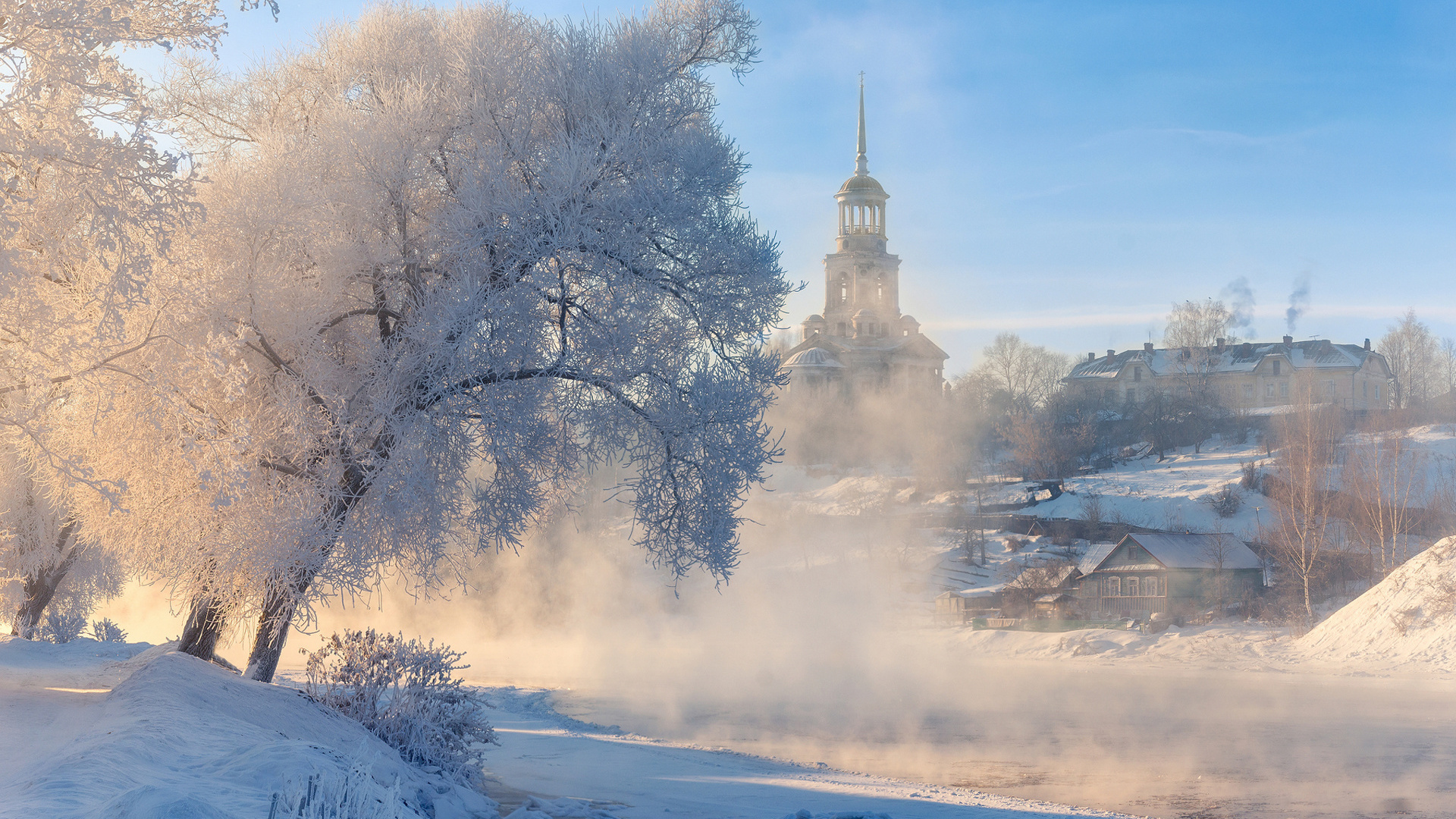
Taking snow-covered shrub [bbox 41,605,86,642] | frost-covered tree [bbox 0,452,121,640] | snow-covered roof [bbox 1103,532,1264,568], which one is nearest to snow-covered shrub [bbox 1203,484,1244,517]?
snow-covered roof [bbox 1103,532,1264,568]

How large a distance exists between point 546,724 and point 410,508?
8804 millimetres

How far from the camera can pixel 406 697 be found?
951cm

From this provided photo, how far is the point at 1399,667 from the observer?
2706 cm

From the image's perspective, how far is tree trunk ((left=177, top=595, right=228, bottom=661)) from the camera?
1100 cm

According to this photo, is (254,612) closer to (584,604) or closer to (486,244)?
(486,244)

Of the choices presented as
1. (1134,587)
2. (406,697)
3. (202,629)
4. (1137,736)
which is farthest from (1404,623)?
(202,629)

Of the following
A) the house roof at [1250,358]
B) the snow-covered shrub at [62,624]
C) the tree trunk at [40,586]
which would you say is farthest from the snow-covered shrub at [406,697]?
the house roof at [1250,358]

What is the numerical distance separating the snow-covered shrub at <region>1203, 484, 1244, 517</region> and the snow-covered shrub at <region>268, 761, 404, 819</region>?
159ft

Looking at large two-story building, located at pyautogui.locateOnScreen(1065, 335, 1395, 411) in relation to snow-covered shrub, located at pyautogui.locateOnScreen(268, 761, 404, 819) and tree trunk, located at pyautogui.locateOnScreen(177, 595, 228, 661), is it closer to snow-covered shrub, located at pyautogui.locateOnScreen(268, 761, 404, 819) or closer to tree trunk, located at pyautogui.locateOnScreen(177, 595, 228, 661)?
tree trunk, located at pyautogui.locateOnScreen(177, 595, 228, 661)

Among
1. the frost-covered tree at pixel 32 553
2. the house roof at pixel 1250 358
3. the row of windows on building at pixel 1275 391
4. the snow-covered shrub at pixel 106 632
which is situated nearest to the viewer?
the frost-covered tree at pixel 32 553

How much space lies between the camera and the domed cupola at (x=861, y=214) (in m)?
90.4

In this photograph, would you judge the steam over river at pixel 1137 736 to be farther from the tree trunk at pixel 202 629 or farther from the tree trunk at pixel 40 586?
the tree trunk at pixel 40 586

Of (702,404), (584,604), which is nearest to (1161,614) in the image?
(584,604)

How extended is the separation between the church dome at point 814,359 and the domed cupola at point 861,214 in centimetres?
1471
